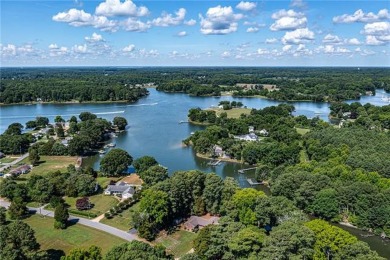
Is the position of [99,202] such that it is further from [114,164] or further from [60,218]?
[114,164]

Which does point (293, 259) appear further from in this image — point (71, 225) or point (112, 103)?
point (112, 103)

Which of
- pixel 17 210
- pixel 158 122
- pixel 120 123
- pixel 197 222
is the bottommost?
pixel 197 222

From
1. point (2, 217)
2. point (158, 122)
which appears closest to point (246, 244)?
point (2, 217)

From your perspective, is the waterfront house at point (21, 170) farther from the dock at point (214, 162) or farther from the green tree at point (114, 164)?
the dock at point (214, 162)

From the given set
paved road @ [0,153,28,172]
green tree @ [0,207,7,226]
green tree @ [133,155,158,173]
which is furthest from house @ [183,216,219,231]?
paved road @ [0,153,28,172]

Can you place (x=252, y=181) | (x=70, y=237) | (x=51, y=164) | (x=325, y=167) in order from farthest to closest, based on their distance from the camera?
(x=51, y=164)
(x=252, y=181)
(x=325, y=167)
(x=70, y=237)

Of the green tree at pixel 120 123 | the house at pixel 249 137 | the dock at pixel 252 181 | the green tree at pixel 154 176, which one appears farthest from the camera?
the green tree at pixel 120 123

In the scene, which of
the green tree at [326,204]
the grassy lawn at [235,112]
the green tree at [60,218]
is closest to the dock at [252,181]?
the green tree at [326,204]
